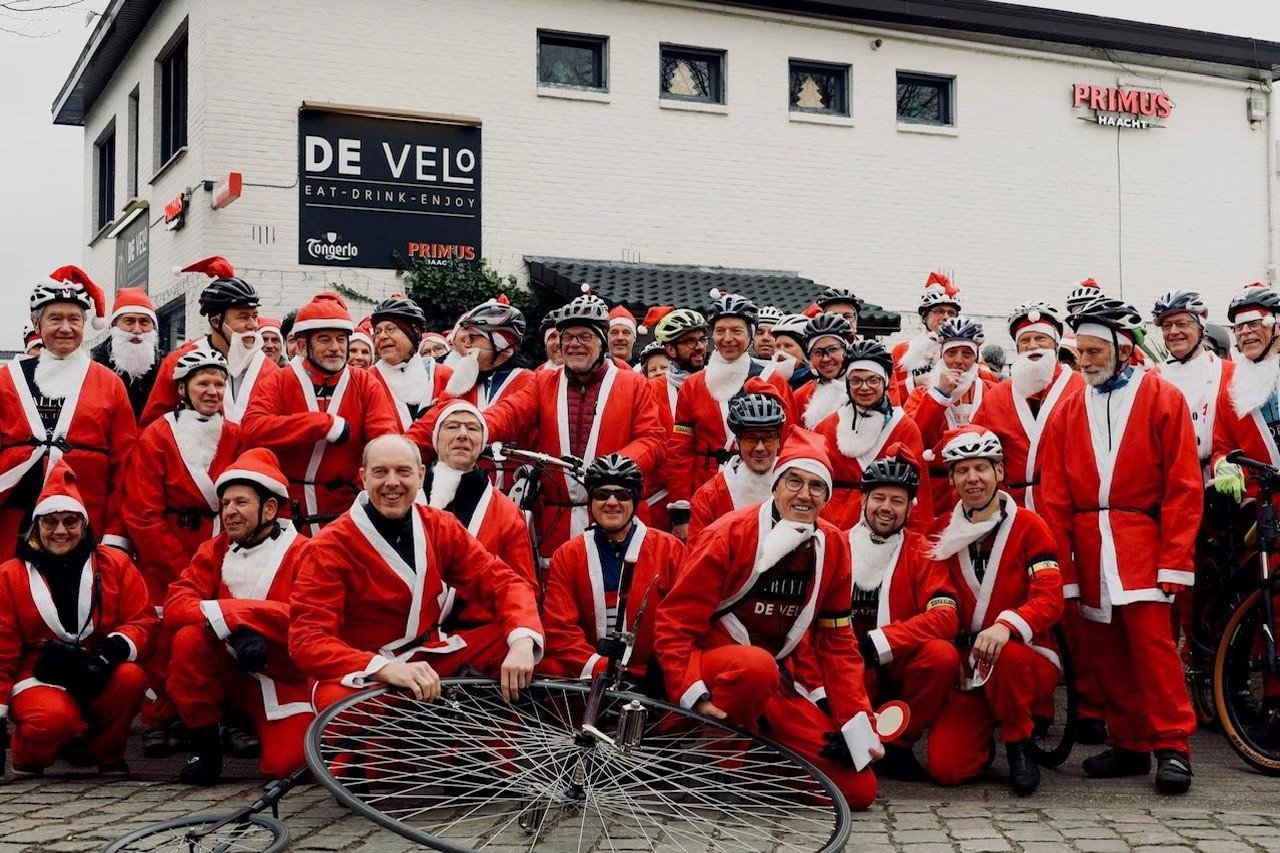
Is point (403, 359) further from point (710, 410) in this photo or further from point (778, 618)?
point (778, 618)

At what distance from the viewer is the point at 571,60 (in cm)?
1803

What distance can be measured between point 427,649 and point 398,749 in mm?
894

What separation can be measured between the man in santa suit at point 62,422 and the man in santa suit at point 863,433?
3.61m

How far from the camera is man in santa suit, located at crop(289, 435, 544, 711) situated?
514cm

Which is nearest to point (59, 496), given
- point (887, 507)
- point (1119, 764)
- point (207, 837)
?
point (207, 837)

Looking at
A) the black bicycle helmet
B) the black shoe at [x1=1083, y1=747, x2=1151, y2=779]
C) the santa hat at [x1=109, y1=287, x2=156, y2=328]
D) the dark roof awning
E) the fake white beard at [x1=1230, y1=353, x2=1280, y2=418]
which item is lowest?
the black shoe at [x1=1083, y1=747, x2=1151, y2=779]

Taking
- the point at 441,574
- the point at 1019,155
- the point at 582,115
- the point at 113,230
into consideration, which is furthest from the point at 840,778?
the point at 113,230

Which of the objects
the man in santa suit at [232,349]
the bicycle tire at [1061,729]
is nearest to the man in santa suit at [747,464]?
the bicycle tire at [1061,729]

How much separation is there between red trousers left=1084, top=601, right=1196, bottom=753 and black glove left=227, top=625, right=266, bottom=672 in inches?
146

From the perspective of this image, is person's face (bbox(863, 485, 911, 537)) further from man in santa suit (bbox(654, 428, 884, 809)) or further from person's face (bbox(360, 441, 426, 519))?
person's face (bbox(360, 441, 426, 519))

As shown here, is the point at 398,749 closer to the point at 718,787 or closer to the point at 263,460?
the point at 718,787

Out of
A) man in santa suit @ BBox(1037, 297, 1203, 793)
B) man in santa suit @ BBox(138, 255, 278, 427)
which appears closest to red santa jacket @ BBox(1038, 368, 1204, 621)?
man in santa suit @ BBox(1037, 297, 1203, 793)

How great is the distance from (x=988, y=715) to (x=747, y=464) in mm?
1585

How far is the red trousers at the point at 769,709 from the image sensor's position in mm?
5375
